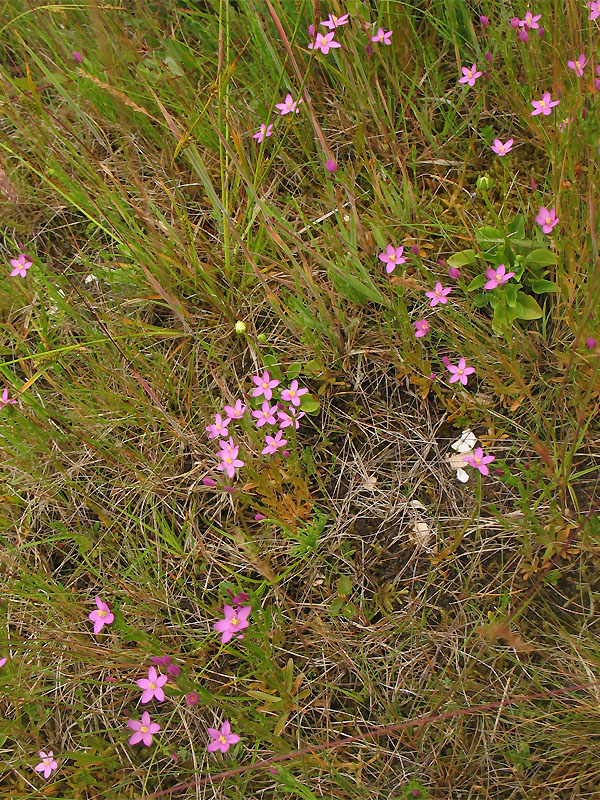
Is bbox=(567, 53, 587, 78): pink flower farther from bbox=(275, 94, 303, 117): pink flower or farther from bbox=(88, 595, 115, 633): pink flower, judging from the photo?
bbox=(88, 595, 115, 633): pink flower

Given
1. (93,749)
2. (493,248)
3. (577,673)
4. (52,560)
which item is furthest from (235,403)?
(577,673)

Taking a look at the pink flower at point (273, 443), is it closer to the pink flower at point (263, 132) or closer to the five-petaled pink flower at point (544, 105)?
the pink flower at point (263, 132)

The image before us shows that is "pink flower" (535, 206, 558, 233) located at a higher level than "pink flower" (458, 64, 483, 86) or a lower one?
lower

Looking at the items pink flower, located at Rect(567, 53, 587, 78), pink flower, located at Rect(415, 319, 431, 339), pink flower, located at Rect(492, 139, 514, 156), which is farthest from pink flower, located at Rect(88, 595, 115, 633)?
pink flower, located at Rect(567, 53, 587, 78)

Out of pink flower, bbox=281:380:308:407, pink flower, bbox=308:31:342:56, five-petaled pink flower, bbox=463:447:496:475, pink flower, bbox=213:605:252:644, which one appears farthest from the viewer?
pink flower, bbox=308:31:342:56

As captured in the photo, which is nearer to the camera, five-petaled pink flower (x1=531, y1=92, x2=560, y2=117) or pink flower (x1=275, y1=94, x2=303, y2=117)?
five-petaled pink flower (x1=531, y1=92, x2=560, y2=117)

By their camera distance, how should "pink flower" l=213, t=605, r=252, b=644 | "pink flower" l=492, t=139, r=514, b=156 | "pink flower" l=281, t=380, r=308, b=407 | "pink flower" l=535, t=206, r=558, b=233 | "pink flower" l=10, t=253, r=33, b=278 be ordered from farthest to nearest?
"pink flower" l=10, t=253, r=33, b=278, "pink flower" l=492, t=139, r=514, b=156, "pink flower" l=281, t=380, r=308, b=407, "pink flower" l=535, t=206, r=558, b=233, "pink flower" l=213, t=605, r=252, b=644

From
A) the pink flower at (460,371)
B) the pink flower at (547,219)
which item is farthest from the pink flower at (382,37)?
the pink flower at (460,371)
